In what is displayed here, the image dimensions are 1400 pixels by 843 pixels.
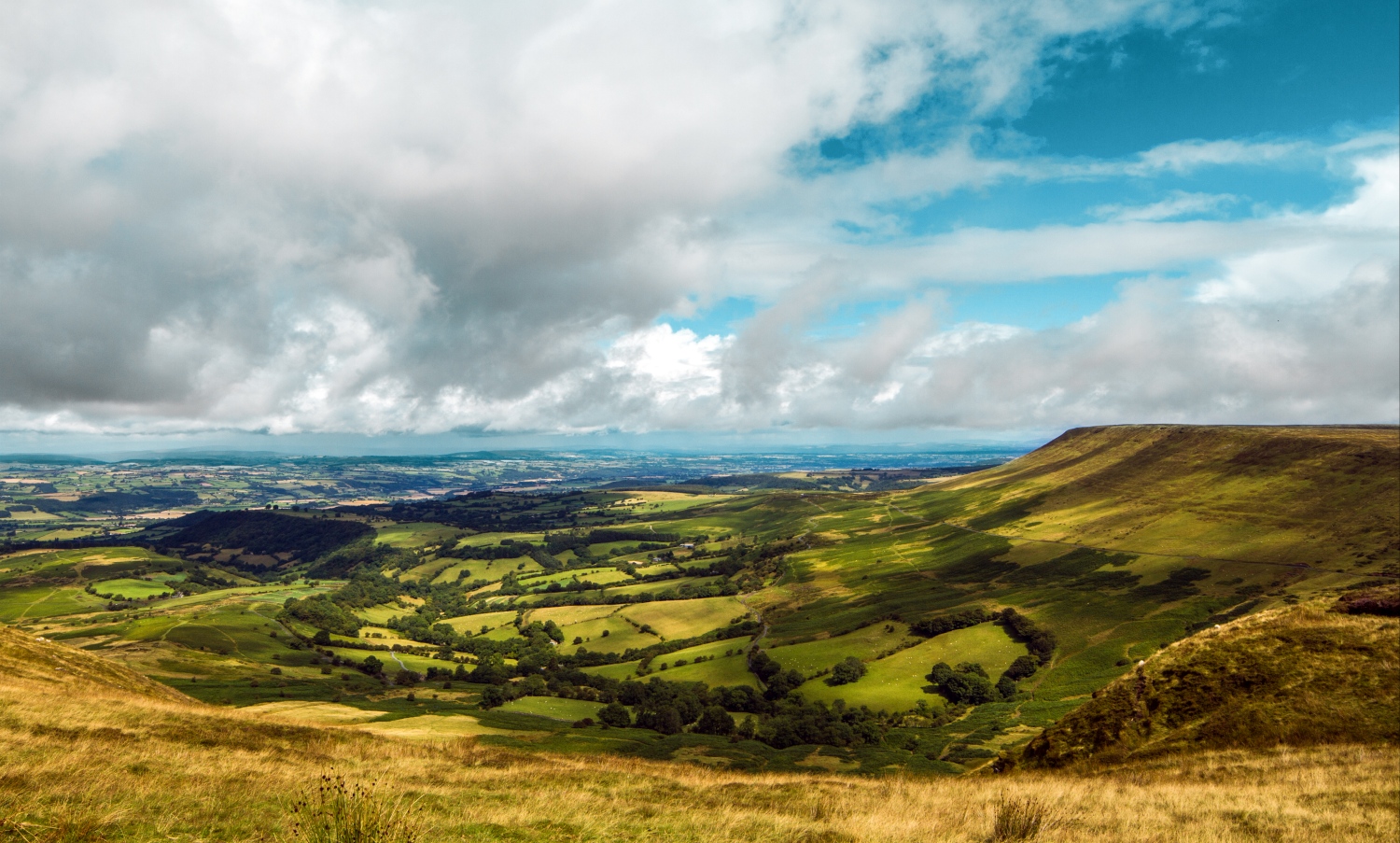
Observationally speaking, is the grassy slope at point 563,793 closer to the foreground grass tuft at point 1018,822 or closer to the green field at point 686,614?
the foreground grass tuft at point 1018,822

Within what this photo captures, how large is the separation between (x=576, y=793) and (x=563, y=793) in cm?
45

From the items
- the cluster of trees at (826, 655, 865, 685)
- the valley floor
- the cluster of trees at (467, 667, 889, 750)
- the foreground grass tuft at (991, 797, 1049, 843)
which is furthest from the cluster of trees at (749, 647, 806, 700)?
the foreground grass tuft at (991, 797, 1049, 843)

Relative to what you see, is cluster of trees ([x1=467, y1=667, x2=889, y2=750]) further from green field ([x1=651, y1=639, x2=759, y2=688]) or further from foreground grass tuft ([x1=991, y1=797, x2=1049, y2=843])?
foreground grass tuft ([x1=991, y1=797, x2=1049, y2=843])

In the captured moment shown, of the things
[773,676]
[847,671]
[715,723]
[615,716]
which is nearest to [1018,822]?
[715,723]

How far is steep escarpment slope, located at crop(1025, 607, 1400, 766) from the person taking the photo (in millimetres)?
27625

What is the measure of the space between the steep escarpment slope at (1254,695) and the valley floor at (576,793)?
293 centimetres

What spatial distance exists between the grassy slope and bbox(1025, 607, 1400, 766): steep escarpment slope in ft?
10.4

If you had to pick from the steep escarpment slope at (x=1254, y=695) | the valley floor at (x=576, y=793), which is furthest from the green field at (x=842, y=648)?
the valley floor at (x=576, y=793)

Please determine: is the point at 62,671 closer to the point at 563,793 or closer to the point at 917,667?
the point at 563,793

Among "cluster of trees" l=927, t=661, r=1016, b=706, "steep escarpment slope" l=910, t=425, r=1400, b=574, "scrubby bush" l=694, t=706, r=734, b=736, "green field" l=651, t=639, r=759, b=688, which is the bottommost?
"green field" l=651, t=639, r=759, b=688

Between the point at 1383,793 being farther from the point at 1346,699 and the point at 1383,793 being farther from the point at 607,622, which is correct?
the point at 607,622

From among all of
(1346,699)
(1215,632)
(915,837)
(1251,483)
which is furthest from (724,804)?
(1251,483)

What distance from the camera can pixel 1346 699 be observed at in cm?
2808

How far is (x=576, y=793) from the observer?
67.6 ft
